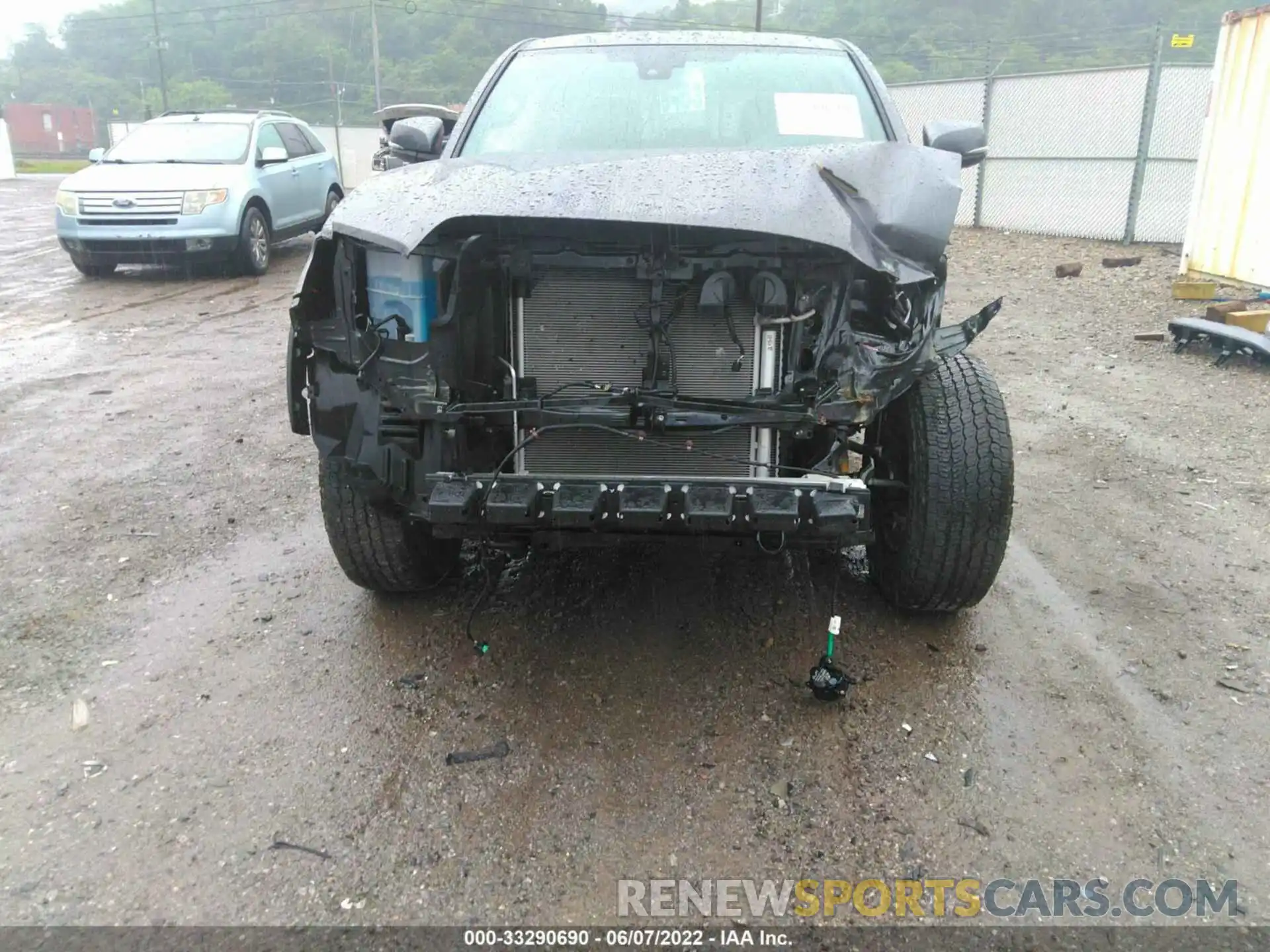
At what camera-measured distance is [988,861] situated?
2211mm

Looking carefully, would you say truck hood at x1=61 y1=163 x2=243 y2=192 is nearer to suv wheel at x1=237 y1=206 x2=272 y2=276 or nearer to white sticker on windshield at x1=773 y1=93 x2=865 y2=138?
suv wheel at x1=237 y1=206 x2=272 y2=276

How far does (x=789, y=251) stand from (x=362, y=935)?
1958 millimetres

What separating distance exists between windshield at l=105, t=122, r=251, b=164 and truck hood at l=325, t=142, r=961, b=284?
8.33 m

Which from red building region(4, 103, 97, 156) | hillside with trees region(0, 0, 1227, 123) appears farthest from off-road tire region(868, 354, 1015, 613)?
red building region(4, 103, 97, 156)

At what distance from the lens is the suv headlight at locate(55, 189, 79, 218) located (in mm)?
9359

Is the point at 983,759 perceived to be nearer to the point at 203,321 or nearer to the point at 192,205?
the point at 203,321

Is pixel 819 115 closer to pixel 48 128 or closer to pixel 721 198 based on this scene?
pixel 721 198

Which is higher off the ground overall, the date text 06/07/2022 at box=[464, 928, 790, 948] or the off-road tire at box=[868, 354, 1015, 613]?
the off-road tire at box=[868, 354, 1015, 613]

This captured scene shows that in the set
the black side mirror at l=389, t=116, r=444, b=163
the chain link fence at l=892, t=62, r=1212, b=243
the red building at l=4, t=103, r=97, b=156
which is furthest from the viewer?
the red building at l=4, t=103, r=97, b=156

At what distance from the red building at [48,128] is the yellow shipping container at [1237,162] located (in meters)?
71.0

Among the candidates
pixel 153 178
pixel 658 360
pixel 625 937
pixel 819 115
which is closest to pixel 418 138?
pixel 819 115

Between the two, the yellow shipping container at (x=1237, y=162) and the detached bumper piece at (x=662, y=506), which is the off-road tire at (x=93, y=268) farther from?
the yellow shipping container at (x=1237, y=162)

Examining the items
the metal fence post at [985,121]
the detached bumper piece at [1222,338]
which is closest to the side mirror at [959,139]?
the detached bumper piece at [1222,338]

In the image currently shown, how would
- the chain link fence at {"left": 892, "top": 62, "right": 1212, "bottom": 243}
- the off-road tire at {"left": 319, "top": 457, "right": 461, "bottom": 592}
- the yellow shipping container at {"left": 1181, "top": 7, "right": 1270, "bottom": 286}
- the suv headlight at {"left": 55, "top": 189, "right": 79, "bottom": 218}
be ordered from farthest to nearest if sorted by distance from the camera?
the chain link fence at {"left": 892, "top": 62, "right": 1212, "bottom": 243} < the suv headlight at {"left": 55, "top": 189, "right": 79, "bottom": 218} < the yellow shipping container at {"left": 1181, "top": 7, "right": 1270, "bottom": 286} < the off-road tire at {"left": 319, "top": 457, "right": 461, "bottom": 592}
